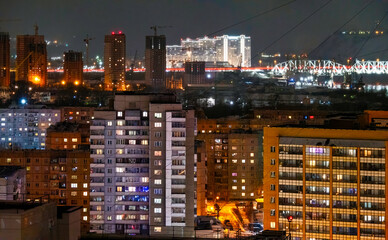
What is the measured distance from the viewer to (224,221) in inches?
369

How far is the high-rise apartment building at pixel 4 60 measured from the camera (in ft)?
89.5

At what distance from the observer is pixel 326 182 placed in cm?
669

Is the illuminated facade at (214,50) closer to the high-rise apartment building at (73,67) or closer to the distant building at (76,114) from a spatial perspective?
the high-rise apartment building at (73,67)

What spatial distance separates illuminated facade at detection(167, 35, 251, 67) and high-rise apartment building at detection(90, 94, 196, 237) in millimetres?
28539

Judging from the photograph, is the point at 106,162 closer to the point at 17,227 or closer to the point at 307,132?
the point at 307,132

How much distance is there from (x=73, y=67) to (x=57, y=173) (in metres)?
20.9

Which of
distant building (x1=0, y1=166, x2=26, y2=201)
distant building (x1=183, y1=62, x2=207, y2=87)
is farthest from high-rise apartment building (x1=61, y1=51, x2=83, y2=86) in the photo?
distant building (x1=0, y1=166, x2=26, y2=201)

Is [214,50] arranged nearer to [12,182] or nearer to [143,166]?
[143,166]

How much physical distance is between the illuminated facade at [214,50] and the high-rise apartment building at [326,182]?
3033cm

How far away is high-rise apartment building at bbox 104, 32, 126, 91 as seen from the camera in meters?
31.3

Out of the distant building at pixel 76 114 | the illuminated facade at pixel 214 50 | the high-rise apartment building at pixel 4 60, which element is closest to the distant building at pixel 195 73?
the illuminated facade at pixel 214 50

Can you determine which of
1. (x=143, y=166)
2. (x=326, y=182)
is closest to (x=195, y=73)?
(x=143, y=166)

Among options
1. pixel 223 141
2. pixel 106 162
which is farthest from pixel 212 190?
pixel 106 162

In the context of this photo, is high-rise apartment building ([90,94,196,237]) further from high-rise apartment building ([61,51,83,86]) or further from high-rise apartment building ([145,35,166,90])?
high-rise apartment building ([145,35,166,90])
